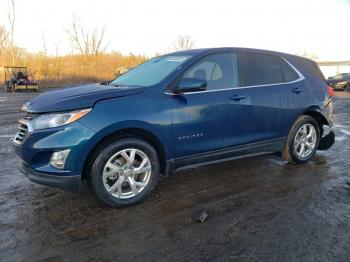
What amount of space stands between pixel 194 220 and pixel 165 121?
1.13 m

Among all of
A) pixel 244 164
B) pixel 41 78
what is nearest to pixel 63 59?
pixel 41 78

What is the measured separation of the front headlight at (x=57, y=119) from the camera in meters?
3.35

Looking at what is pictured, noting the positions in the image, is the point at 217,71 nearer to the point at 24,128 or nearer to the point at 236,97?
the point at 236,97

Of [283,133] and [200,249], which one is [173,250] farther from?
[283,133]

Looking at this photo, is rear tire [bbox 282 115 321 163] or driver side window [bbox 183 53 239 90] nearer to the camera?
driver side window [bbox 183 53 239 90]

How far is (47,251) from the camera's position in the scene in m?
2.82

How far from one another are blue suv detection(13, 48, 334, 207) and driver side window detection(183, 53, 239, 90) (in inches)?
0.5

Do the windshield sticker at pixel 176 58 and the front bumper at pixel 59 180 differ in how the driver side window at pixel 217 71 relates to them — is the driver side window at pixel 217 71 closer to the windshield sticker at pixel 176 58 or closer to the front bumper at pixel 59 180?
the windshield sticker at pixel 176 58

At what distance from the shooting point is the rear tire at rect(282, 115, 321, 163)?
5.10 meters

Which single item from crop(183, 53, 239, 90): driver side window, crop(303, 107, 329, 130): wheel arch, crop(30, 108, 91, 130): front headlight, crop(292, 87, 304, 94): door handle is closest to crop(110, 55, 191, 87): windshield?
crop(183, 53, 239, 90): driver side window

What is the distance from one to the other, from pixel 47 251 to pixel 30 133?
122cm

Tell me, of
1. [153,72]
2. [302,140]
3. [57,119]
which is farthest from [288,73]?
[57,119]

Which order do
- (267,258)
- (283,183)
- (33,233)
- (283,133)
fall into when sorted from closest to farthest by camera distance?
(267,258)
(33,233)
(283,183)
(283,133)

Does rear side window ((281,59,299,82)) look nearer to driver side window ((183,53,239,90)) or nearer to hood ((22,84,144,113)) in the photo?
driver side window ((183,53,239,90))
